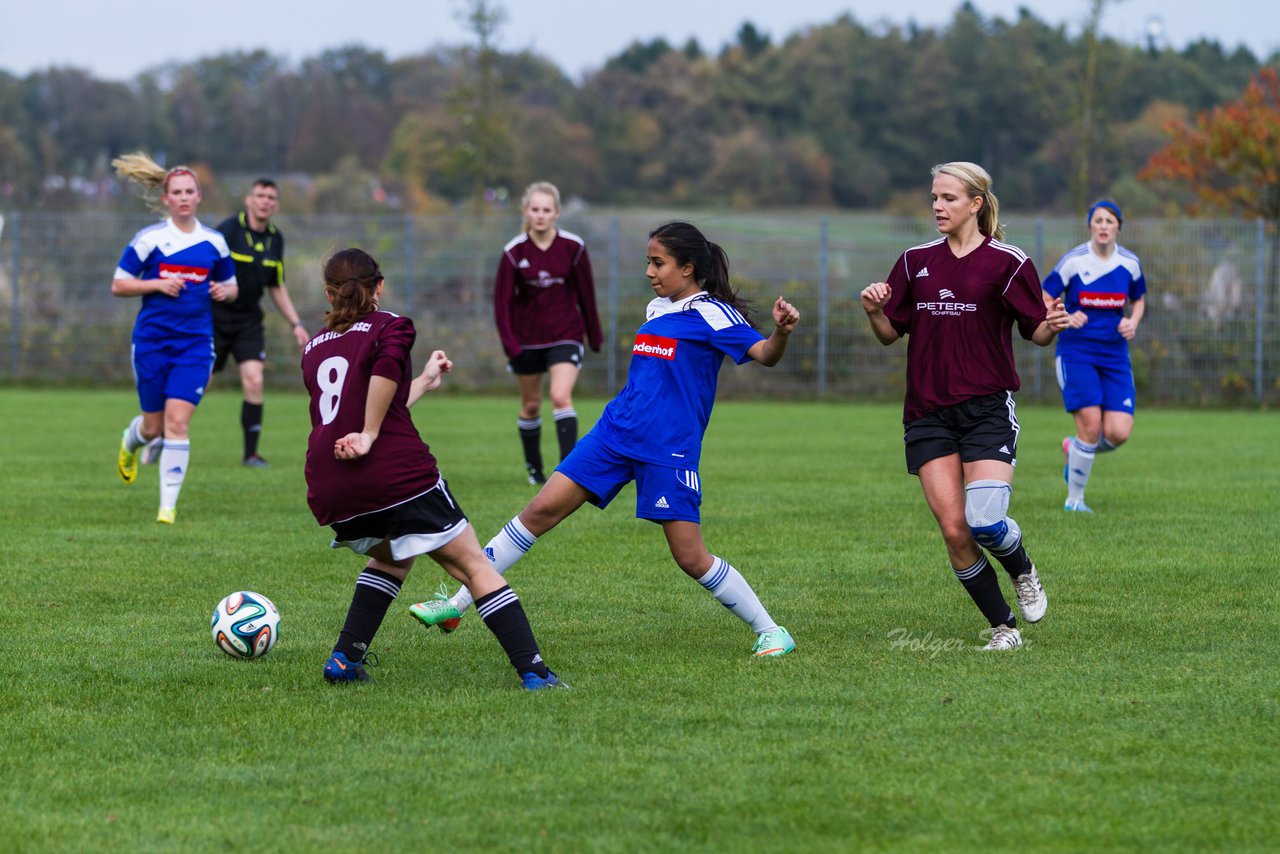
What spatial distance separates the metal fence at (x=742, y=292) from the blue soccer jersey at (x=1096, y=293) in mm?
11364

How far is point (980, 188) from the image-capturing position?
20.2 ft

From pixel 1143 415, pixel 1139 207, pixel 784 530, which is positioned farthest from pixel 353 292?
pixel 1139 207

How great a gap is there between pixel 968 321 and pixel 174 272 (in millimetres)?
5770

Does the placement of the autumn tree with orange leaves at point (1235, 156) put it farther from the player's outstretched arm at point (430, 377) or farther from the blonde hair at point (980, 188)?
the player's outstretched arm at point (430, 377)

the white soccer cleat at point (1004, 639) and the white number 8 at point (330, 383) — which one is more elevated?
the white number 8 at point (330, 383)

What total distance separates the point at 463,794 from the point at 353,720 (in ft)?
3.02

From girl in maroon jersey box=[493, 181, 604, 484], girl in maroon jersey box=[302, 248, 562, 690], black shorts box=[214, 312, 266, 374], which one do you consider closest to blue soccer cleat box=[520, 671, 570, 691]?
girl in maroon jersey box=[302, 248, 562, 690]

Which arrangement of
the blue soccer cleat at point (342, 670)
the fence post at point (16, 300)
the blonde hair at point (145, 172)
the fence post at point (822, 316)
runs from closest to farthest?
1. the blue soccer cleat at point (342, 670)
2. the blonde hair at point (145, 172)
3. the fence post at point (822, 316)
4. the fence post at point (16, 300)

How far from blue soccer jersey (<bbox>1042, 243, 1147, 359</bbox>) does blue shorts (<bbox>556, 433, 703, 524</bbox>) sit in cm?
576

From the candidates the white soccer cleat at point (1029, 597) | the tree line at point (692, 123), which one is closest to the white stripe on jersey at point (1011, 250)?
the white soccer cleat at point (1029, 597)

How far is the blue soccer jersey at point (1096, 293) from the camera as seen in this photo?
35.7 feet

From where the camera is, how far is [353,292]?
211 inches

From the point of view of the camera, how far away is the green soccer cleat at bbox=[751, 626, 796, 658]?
19.6 feet

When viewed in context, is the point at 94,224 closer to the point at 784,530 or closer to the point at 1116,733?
the point at 784,530
